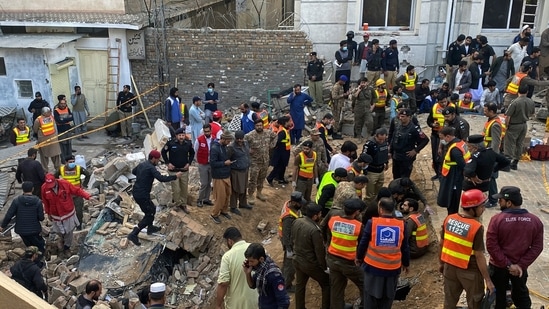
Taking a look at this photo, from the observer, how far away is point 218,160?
9.48 meters

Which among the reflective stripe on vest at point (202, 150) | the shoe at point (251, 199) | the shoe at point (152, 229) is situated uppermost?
the reflective stripe on vest at point (202, 150)

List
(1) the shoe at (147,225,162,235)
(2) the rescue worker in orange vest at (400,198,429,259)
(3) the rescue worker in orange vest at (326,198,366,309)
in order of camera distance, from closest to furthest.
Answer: (3) the rescue worker in orange vest at (326,198,366,309) < (2) the rescue worker in orange vest at (400,198,429,259) < (1) the shoe at (147,225,162,235)

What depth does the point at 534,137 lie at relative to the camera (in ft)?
40.4

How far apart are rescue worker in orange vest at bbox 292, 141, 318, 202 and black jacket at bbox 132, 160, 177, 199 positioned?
2.27 metres

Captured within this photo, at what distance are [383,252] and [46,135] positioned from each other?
9455 millimetres

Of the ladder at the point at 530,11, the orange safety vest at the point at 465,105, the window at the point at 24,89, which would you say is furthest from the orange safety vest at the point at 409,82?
the window at the point at 24,89

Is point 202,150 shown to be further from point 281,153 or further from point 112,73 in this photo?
point 112,73

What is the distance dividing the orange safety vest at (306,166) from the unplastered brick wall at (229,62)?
23.6 ft

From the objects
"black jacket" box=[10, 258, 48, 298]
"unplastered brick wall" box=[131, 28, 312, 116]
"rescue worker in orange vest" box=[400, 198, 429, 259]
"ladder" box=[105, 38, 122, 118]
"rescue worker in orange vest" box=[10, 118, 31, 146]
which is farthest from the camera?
"ladder" box=[105, 38, 122, 118]

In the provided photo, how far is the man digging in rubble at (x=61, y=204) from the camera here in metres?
9.49

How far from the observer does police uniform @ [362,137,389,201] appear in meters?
8.74

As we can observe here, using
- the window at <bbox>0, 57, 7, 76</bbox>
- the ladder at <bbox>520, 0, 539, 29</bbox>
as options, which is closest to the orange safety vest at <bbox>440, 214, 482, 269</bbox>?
the ladder at <bbox>520, 0, 539, 29</bbox>

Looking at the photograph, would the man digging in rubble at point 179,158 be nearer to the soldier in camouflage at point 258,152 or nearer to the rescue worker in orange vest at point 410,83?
the soldier in camouflage at point 258,152

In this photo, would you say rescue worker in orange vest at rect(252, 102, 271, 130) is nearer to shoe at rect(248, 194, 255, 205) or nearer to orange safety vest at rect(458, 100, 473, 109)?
shoe at rect(248, 194, 255, 205)
